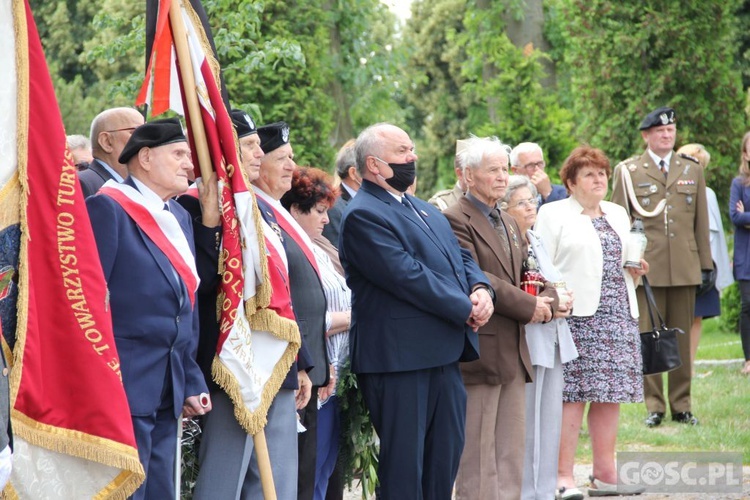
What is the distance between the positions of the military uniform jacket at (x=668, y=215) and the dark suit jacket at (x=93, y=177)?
5.12 meters

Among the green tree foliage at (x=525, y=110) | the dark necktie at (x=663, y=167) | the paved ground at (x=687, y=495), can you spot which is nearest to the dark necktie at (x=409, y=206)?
the paved ground at (x=687, y=495)

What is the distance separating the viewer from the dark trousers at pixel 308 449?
5.64m

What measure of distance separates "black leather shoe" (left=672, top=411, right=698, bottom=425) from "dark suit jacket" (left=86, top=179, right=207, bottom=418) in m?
6.11

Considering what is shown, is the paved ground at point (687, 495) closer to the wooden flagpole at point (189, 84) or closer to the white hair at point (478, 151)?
the white hair at point (478, 151)

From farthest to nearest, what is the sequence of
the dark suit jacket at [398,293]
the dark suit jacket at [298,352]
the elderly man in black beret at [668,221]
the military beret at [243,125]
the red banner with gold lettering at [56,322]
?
the elderly man in black beret at [668,221]
the dark suit jacket at [398,293]
the military beret at [243,125]
the dark suit jacket at [298,352]
the red banner with gold lettering at [56,322]

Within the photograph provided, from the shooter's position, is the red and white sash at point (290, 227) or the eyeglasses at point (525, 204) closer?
the red and white sash at point (290, 227)

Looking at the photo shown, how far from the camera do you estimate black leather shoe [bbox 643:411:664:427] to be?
31.2 ft

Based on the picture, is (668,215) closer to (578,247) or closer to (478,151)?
(578,247)

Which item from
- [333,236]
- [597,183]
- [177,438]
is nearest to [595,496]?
[597,183]

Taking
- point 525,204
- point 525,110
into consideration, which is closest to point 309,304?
point 525,204

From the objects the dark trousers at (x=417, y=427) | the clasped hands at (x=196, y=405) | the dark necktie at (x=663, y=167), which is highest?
the dark necktie at (x=663, y=167)

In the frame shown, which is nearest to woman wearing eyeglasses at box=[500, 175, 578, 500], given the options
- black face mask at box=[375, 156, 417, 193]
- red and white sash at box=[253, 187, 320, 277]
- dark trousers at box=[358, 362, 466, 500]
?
dark trousers at box=[358, 362, 466, 500]

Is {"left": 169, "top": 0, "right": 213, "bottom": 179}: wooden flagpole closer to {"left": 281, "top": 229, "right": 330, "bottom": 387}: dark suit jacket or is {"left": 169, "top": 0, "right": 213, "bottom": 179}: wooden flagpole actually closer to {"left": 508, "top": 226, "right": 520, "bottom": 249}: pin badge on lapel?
{"left": 281, "top": 229, "right": 330, "bottom": 387}: dark suit jacket

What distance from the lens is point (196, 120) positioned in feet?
16.1
